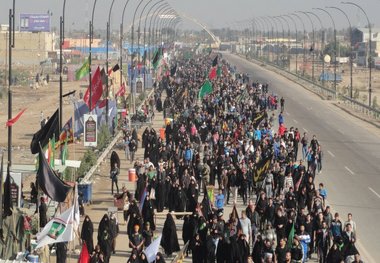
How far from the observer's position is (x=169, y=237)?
846 inches

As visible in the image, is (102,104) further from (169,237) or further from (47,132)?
(169,237)

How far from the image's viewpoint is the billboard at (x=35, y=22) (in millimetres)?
147625

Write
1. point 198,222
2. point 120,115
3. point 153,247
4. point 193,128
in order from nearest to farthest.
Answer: point 153,247 < point 198,222 < point 193,128 < point 120,115

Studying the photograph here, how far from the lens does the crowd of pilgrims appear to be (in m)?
19.2

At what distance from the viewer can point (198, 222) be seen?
2083 centimetres

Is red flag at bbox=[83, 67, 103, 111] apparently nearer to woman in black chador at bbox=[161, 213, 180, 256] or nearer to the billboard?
woman in black chador at bbox=[161, 213, 180, 256]

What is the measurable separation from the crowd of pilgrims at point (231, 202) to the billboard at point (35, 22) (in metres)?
108

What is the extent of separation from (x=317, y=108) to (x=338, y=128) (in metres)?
14.3

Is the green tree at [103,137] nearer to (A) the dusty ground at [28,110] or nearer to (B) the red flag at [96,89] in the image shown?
(B) the red flag at [96,89]

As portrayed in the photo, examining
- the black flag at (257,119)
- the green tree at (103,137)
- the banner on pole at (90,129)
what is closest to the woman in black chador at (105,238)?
the banner on pole at (90,129)

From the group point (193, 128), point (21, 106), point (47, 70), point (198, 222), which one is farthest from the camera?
point (47, 70)

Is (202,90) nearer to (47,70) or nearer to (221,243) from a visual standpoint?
(221,243)

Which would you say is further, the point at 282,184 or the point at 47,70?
the point at 47,70

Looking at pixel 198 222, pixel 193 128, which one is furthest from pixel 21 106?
pixel 198 222
